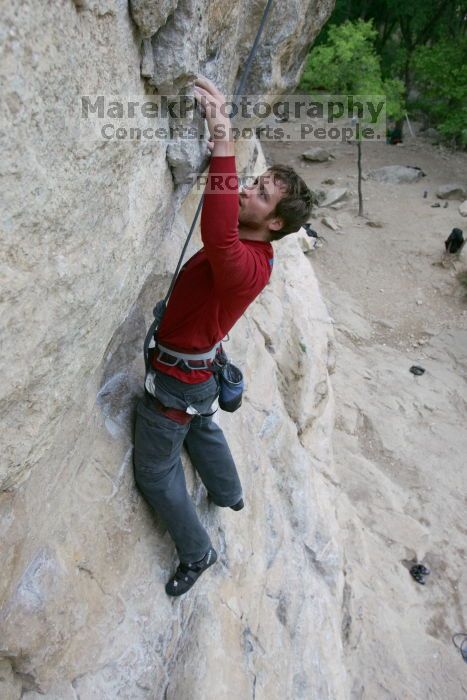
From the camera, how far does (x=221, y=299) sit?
8.34ft

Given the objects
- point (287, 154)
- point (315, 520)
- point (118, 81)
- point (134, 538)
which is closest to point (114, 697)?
point (134, 538)

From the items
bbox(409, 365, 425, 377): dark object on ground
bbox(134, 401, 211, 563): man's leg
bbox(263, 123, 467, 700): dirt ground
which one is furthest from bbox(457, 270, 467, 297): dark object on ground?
bbox(134, 401, 211, 563): man's leg

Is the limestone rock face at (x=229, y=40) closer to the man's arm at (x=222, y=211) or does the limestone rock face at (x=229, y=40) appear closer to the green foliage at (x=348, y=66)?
the man's arm at (x=222, y=211)

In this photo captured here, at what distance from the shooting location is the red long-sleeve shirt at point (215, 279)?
2.18 metres

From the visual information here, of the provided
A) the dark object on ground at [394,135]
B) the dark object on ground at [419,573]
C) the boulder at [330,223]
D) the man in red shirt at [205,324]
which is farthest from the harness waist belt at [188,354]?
the dark object on ground at [394,135]

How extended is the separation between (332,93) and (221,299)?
506 inches

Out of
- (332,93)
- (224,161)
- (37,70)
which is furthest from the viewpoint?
(332,93)

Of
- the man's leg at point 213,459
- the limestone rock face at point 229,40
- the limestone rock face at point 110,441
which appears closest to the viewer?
the limestone rock face at point 110,441

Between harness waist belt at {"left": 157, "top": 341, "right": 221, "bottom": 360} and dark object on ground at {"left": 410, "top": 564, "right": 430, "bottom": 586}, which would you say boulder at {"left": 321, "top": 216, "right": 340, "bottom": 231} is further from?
harness waist belt at {"left": 157, "top": 341, "right": 221, "bottom": 360}

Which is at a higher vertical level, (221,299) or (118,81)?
(118,81)

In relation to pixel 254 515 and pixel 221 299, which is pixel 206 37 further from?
pixel 254 515

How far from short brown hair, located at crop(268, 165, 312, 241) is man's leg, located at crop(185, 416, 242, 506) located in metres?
1.22

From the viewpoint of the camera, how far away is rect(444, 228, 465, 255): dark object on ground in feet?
39.5

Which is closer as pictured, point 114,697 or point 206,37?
point 206,37
